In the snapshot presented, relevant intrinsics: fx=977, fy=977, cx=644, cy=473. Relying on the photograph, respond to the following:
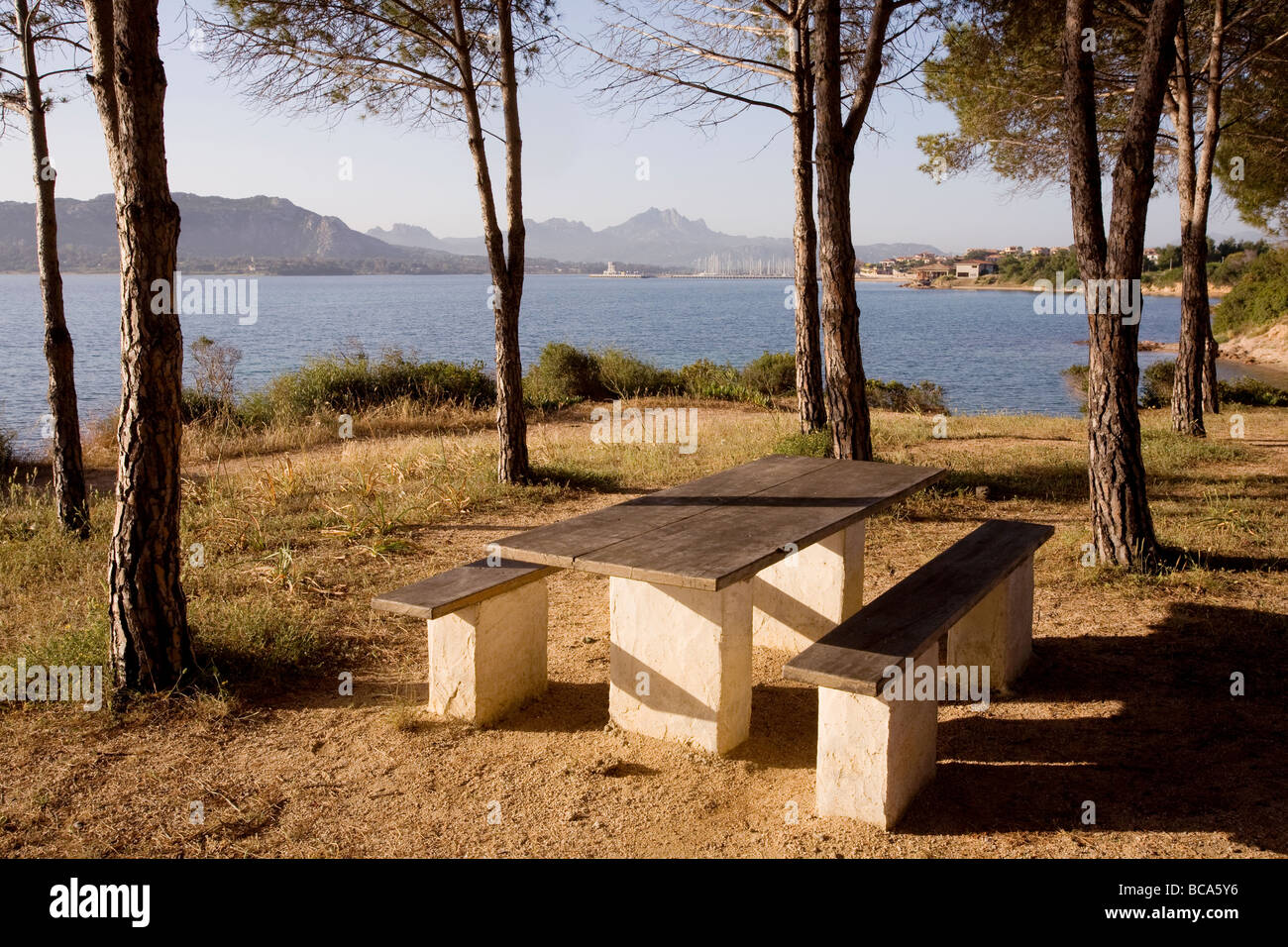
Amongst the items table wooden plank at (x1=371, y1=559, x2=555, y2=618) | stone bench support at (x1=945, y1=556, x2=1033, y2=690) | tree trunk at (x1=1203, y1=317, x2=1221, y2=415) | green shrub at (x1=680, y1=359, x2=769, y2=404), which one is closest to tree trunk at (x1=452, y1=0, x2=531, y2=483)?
table wooden plank at (x1=371, y1=559, x2=555, y2=618)

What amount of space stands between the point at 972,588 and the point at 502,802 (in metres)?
1.99

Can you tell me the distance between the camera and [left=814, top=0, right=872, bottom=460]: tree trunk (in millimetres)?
7406

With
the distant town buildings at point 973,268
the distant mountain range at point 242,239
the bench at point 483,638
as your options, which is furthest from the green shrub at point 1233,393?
the distant town buildings at point 973,268

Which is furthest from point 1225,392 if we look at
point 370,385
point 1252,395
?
point 370,385

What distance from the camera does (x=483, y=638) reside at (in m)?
4.04

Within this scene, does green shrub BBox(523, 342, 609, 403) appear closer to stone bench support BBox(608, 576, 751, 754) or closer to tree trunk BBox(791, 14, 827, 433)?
tree trunk BBox(791, 14, 827, 433)

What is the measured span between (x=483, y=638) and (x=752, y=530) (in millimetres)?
1192

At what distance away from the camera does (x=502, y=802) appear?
3.39 m

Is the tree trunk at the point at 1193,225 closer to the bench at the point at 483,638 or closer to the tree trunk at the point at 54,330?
the bench at the point at 483,638

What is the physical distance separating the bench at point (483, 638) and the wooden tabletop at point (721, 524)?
14.1 inches

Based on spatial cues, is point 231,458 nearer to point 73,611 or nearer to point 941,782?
point 73,611

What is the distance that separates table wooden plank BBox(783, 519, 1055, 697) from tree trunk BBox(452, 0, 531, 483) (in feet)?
15.8

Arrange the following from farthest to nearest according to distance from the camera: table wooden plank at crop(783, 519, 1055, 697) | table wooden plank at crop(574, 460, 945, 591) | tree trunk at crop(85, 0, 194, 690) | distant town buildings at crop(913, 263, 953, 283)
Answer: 1. distant town buildings at crop(913, 263, 953, 283)
2. tree trunk at crop(85, 0, 194, 690)
3. table wooden plank at crop(574, 460, 945, 591)
4. table wooden plank at crop(783, 519, 1055, 697)
